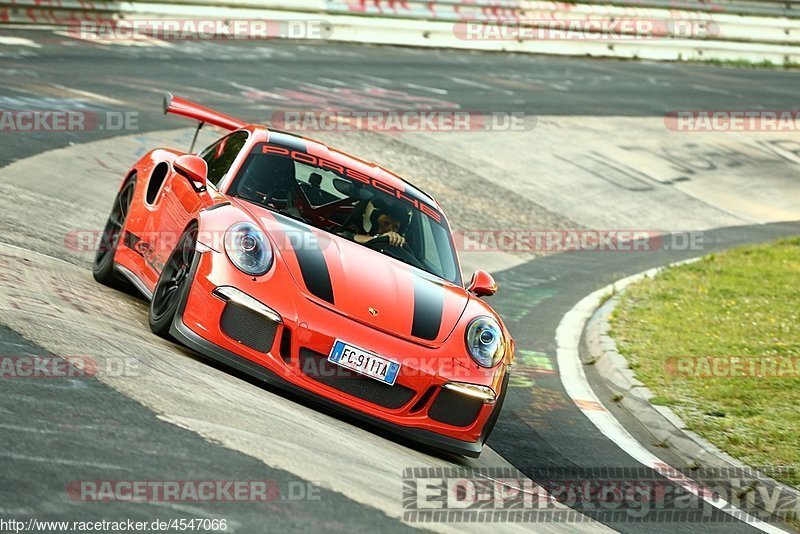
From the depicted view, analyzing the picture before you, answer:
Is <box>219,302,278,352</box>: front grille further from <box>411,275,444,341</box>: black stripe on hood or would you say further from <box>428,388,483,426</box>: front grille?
<box>428,388,483,426</box>: front grille

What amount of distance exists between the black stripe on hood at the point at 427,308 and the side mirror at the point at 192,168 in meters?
1.43

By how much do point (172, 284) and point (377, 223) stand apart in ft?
4.67

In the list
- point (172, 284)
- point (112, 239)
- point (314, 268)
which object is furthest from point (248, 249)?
point (112, 239)

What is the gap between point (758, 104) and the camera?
1044 inches

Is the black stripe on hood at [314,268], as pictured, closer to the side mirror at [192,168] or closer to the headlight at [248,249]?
the headlight at [248,249]

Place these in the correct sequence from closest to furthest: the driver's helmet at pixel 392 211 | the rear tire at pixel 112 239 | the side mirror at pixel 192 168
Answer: the side mirror at pixel 192 168 → the driver's helmet at pixel 392 211 → the rear tire at pixel 112 239

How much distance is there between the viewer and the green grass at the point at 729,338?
7984 mm

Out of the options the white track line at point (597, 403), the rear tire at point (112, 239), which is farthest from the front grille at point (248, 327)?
the white track line at point (597, 403)

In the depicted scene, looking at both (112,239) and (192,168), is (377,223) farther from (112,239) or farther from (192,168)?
(112,239)

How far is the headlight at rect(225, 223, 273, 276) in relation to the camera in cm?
645

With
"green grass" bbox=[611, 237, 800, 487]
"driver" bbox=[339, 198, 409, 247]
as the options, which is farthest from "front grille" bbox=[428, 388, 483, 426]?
"green grass" bbox=[611, 237, 800, 487]

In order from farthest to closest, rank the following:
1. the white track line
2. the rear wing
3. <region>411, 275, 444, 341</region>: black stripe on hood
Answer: the rear wing
the white track line
<region>411, 275, 444, 341</region>: black stripe on hood

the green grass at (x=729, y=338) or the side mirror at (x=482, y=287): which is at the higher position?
the side mirror at (x=482, y=287)

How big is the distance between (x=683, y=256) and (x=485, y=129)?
16.8ft
